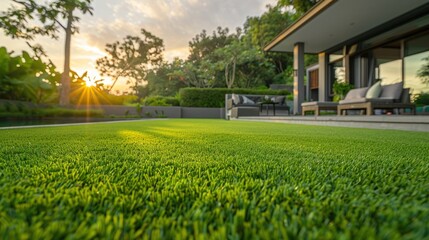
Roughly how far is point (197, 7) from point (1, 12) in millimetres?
11316

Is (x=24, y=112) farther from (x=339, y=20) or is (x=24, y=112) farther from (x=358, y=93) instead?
(x=358, y=93)

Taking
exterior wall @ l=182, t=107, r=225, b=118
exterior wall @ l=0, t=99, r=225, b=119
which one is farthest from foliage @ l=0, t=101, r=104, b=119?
exterior wall @ l=182, t=107, r=225, b=118

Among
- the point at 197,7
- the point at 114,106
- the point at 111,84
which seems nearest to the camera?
the point at 114,106

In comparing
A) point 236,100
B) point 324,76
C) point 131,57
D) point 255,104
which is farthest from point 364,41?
point 131,57

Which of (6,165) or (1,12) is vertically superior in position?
(1,12)

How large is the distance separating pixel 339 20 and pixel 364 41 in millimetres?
2180

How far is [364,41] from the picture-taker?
8.29 meters

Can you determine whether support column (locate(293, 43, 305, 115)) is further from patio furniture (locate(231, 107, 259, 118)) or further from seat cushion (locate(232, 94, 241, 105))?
seat cushion (locate(232, 94, 241, 105))

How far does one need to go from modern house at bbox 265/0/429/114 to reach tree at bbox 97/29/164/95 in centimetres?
1730

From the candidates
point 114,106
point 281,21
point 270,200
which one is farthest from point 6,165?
point 281,21

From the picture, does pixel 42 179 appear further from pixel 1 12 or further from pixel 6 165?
pixel 1 12

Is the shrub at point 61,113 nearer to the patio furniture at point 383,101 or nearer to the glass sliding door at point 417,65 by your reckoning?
the patio furniture at point 383,101

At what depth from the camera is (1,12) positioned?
5812 mm

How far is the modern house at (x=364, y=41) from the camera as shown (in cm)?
609
